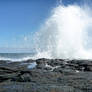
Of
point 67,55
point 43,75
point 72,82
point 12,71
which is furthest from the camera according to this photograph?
point 67,55

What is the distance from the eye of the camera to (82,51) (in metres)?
40.7

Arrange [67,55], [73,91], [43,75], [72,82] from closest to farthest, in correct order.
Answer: [73,91] < [72,82] < [43,75] < [67,55]

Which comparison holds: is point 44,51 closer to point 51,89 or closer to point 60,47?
point 60,47

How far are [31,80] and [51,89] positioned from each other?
2134 mm

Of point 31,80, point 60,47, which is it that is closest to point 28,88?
point 31,80

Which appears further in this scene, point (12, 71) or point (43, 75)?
point (12, 71)

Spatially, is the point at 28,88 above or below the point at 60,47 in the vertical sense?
below

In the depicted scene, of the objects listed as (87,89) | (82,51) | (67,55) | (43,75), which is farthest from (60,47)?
(87,89)

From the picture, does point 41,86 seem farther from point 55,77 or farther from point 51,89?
point 55,77

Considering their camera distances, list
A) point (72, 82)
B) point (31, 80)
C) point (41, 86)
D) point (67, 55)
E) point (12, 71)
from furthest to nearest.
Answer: point (67, 55) → point (12, 71) → point (31, 80) → point (72, 82) → point (41, 86)

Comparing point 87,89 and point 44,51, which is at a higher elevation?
point 44,51

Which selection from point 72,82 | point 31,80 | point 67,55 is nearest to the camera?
point 72,82

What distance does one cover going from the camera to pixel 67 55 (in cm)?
3903

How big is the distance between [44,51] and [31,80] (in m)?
31.1
